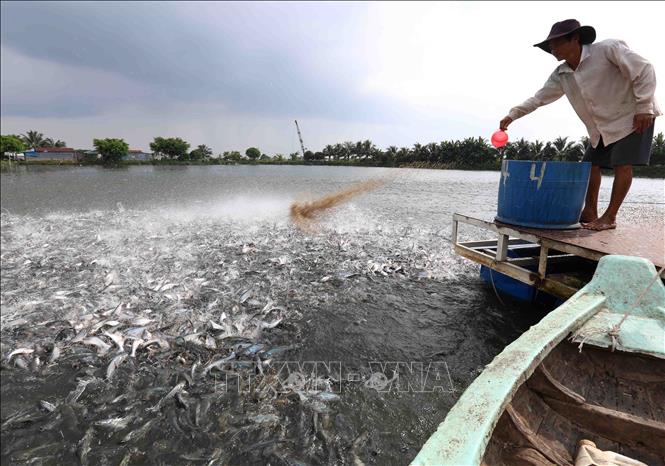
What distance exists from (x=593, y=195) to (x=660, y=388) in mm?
3483

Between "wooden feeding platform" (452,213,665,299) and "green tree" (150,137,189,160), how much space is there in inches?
4861

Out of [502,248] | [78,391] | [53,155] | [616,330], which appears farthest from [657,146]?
[53,155]

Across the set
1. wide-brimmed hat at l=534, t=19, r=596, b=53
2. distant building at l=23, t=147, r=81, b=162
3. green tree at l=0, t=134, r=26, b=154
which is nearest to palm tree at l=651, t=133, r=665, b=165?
wide-brimmed hat at l=534, t=19, r=596, b=53

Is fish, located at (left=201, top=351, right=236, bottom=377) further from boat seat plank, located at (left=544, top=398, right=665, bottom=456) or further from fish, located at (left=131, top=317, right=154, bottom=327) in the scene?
boat seat plank, located at (left=544, top=398, right=665, bottom=456)

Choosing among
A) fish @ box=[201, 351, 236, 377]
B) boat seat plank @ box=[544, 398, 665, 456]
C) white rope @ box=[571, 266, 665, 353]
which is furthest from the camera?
fish @ box=[201, 351, 236, 377]

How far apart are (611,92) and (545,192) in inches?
53.2

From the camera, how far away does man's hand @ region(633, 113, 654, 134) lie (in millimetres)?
3832

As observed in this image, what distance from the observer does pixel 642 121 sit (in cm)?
388

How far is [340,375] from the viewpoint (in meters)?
4.27

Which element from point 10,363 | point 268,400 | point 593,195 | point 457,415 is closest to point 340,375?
point 268,400

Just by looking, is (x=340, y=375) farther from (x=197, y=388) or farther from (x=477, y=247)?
(x=477, y=247)

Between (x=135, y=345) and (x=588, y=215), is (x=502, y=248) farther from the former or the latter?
(x=135, y=345)

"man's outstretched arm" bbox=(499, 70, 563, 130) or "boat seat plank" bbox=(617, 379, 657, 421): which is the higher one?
"man's outstretched arm" bbox=(499, 70, 563, 130)

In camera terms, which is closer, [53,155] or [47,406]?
[47,406]
